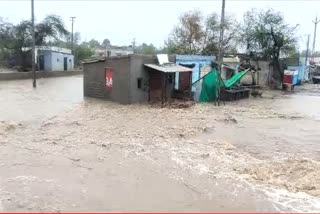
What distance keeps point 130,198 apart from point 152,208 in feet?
1.82

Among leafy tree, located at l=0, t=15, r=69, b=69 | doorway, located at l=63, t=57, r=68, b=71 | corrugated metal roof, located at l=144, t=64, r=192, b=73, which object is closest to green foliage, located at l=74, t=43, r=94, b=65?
doorway, located at l=63, t=57, r=68, b=71

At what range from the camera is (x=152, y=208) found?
22.4 feet

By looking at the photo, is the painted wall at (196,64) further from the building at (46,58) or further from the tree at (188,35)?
the building at (46,58)

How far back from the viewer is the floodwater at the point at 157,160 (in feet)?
23.5

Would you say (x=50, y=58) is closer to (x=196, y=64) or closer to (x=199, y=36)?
(x=199, y=36)

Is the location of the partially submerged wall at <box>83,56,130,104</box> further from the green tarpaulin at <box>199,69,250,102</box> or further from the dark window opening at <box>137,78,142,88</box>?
the green tarpaulin at <box>199,69,250,102</box>

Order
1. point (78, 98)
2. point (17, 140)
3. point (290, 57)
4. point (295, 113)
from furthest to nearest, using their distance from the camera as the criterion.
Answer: point (290, 57), point (78, 98), point (295, 113), point (17, 140)

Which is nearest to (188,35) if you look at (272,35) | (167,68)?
(272,35)

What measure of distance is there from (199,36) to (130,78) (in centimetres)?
2113

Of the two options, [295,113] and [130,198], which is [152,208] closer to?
[130,198]

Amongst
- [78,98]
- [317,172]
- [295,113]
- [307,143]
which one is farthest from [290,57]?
[317,172]

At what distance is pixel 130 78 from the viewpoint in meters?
19.0

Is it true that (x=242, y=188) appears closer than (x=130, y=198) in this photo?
No

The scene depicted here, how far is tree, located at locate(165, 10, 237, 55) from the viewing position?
3822 centimetres
